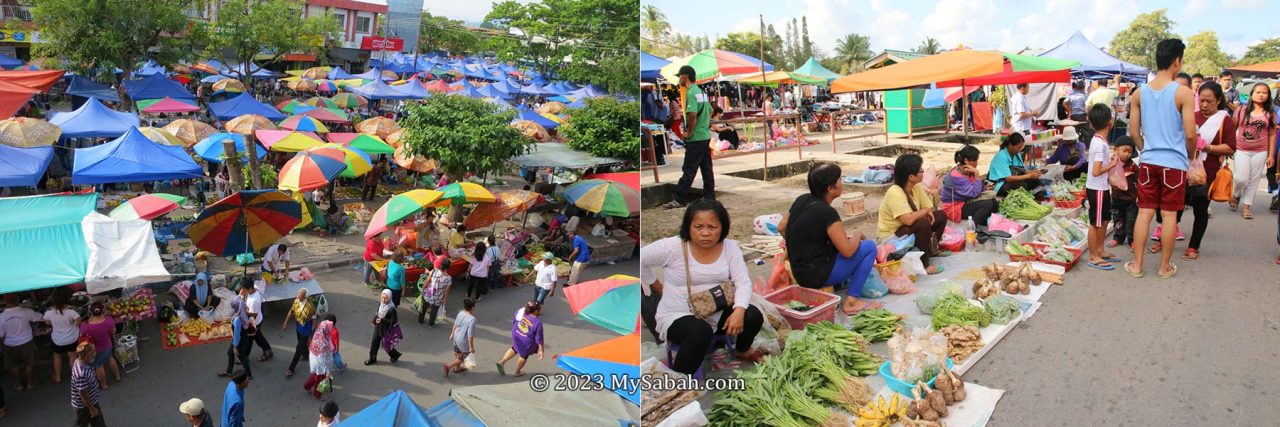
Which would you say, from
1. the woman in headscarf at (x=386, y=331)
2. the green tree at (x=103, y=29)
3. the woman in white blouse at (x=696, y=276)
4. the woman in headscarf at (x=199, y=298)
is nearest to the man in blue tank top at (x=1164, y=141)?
the woman in white blouse at (x=696, y=276)

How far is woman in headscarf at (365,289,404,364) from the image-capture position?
7.64 meters

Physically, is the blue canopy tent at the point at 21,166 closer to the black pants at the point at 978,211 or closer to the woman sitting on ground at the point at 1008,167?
the black pants at the point at 978,211

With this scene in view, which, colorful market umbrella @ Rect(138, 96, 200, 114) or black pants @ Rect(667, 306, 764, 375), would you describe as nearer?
black pants @ Rect(667, 306, 764, 375)

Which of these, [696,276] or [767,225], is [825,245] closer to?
[696,276]

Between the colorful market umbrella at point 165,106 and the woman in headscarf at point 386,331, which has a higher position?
the colorful market umbrella at point 165,106

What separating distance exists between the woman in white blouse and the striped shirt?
5216 mm

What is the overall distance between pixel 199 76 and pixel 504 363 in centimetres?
3025

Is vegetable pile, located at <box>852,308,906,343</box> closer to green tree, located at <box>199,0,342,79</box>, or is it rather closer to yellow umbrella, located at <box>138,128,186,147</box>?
yellow umbrella, located at <box>138,128,186,147</box>

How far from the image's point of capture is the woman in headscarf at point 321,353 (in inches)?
269

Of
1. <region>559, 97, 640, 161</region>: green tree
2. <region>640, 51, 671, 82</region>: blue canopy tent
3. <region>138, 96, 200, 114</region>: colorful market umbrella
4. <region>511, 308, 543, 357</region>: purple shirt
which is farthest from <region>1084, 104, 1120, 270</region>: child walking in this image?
<region>138, 96, 200, 114</region>: colorful market umbrella

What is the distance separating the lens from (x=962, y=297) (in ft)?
15.2

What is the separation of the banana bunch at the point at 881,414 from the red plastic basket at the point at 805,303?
1.01 meters

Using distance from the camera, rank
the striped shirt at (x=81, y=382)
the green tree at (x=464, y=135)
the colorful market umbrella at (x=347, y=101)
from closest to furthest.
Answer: the striped shirt at (x=81, y=382), the green tree at (x=464, y=135), the colorful market umbrella at (x=347, y=101)

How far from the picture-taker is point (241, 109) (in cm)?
1928
